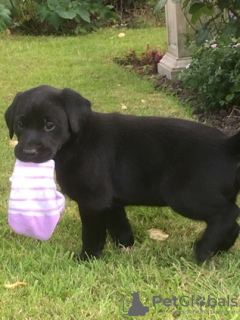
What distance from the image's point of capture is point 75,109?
8.99 feet

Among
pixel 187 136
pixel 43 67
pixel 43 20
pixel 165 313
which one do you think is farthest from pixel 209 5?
pixel 43 20

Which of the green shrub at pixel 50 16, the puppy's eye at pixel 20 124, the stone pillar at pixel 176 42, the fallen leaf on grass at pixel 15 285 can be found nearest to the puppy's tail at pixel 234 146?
the puppy's eye at pixel 20 124

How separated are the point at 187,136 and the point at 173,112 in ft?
10.1

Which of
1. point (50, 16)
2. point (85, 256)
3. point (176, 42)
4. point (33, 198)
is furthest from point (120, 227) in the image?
point (50, 16)

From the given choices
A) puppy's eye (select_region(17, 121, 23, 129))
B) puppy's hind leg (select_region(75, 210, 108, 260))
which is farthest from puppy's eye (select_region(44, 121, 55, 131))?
puppy's hind leg (select_region(75, 210, 108, 260))

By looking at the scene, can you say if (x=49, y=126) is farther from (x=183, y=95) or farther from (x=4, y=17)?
(x=4, y=17)

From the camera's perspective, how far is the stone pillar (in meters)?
7.14

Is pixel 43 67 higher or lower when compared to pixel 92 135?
lower

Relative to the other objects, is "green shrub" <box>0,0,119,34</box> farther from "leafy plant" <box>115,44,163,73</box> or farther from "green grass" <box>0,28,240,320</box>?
"green grass" <box>0,28,240,320</box>

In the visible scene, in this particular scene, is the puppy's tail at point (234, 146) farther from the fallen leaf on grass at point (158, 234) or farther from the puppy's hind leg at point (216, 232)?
the fallen leaf on grass at point (158, 234)

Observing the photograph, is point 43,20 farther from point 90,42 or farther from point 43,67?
point 43,67

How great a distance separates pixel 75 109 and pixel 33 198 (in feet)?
1.72

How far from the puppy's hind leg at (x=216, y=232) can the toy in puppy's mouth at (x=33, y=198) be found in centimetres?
79

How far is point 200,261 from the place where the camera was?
287 cm
